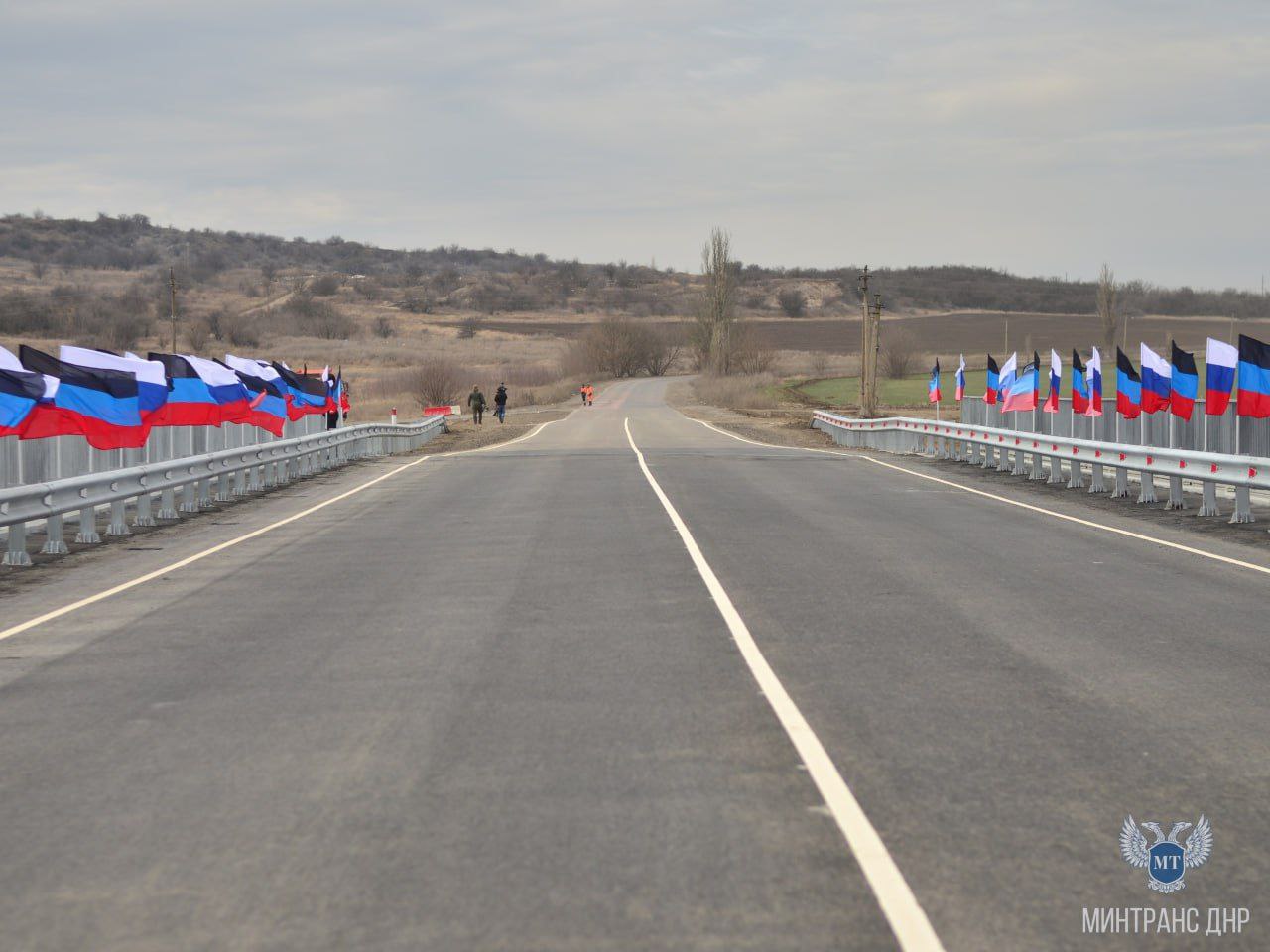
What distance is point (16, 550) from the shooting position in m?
15.3

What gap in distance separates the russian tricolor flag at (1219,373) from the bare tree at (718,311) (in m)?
102

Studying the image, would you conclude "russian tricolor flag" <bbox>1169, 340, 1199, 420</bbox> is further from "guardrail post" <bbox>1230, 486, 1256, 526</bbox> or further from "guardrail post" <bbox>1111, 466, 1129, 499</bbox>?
"guardrail post" <bbox>1230, 486, 1256, 526</bbox>

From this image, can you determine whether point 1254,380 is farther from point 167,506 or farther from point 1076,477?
point 167,506

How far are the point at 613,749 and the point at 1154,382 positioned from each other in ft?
67.7

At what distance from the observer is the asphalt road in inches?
186

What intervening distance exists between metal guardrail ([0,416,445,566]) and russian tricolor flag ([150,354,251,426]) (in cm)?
74

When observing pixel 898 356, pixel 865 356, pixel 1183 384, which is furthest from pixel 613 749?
pixel 898 356

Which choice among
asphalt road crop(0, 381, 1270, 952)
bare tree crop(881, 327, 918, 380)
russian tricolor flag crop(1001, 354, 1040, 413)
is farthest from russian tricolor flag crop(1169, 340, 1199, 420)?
bare tree crop(881, 327, 918, 380)

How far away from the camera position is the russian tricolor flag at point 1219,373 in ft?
74.2

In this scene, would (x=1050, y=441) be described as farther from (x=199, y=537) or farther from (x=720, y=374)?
(x=720, y=374)

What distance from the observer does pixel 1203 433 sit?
2473cm

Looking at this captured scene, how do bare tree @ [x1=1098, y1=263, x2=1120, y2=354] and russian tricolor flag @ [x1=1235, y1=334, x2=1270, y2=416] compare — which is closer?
russian tricolor flag @ [x1=1235, y1=334, x2=1270, y2=416]

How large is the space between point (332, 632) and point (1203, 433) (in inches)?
738

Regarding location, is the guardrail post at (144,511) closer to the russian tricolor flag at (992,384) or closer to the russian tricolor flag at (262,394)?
the russian tricolor flag at (262,394)
